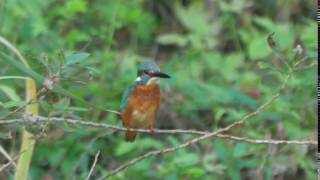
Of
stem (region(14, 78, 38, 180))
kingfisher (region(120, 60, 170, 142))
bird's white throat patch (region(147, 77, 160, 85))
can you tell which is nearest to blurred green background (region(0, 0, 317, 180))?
kingfisher (region(120, 60, 170, 142))

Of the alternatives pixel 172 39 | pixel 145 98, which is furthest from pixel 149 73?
pixel 172 39

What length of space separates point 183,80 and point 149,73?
1984 millimetres

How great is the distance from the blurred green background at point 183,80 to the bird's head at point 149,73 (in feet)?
1.03

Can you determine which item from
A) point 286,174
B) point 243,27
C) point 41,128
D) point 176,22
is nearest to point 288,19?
point 243,27

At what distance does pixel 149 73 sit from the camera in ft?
13.0

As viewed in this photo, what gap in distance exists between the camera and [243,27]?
691 centimetres

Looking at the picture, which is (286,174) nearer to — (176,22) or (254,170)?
(254,170)

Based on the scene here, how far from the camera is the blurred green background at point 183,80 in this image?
505cm

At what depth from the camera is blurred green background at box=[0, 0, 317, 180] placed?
16.6 ft

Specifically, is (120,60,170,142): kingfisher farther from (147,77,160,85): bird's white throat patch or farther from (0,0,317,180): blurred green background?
(0,0,317,180): blurred green background

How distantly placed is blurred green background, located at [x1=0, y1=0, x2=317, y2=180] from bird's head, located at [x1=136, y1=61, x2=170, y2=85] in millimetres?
315

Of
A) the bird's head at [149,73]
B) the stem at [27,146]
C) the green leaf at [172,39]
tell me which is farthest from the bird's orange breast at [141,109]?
the green leaf at [172,39]

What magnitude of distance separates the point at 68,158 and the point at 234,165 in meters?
0.85

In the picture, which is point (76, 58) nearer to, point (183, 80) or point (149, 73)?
point (149, 73)
